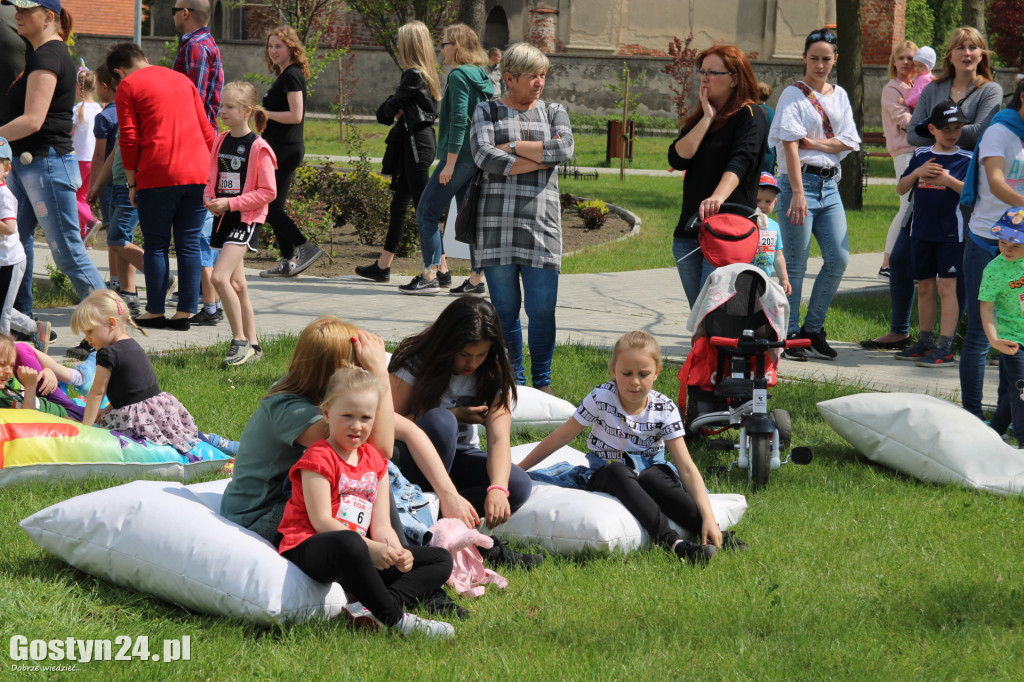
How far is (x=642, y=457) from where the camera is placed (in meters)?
4.99

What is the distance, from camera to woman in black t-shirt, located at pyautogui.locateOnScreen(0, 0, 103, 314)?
7.51 metres

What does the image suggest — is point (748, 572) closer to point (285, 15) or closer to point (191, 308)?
point (191, 308)

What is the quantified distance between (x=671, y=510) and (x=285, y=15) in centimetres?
3040

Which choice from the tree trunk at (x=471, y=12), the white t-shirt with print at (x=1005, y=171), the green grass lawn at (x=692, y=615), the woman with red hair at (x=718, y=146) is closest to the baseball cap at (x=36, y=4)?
the green grass lawn at (x=692, y=615)

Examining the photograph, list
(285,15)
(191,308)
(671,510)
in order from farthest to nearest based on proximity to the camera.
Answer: (285,15)
(191,308)
(671,510)

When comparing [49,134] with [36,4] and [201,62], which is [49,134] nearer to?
[36,4]

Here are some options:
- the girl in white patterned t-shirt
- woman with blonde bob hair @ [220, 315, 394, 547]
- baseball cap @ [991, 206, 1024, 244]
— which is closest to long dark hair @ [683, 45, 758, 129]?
baseball cap @ [991, 206, 1024, 244]

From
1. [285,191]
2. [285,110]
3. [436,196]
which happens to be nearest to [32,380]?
[436,196]

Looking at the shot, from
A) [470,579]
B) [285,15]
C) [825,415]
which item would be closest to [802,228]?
[825,415]

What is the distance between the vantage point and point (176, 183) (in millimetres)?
→ 8336

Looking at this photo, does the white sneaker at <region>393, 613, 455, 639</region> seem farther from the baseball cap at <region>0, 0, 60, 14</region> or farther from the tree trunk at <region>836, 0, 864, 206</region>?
the tree trunk at <region>836, 0, 864, 206</region>

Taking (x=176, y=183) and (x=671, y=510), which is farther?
(x=176, y=183)

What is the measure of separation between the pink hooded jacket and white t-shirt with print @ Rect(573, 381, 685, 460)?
3712 mm

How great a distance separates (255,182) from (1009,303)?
4.98m
